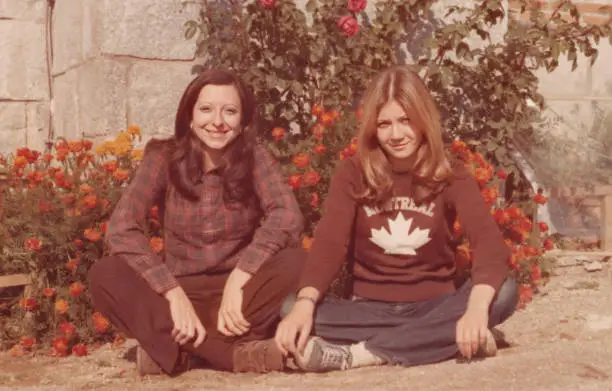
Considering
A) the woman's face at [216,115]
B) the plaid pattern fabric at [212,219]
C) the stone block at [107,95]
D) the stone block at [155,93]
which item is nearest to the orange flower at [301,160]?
the plaid pattern fabric at [212,219]

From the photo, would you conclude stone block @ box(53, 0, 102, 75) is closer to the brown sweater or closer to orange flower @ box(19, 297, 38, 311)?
orange flower @ box(19, 297, 38, 311)

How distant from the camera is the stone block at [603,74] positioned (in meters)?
6.21

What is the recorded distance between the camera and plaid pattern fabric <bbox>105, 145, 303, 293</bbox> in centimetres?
277

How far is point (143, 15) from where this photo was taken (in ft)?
13.7

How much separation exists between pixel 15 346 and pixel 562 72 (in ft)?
14.4

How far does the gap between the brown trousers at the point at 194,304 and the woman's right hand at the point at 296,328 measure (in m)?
0.20

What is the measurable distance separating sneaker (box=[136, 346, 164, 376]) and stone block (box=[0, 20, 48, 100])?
2.66 metres

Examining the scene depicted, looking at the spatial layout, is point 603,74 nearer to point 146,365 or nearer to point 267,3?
point 267,3

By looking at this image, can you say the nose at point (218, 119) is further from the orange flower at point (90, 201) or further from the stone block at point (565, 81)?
the stone block at point (565, 81)

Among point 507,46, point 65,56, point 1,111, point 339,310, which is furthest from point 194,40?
point 339,310

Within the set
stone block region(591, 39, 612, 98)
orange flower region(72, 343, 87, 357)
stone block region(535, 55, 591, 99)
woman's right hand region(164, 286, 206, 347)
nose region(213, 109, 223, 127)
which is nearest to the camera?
woman's right hand region(164, 286, 206, 347)

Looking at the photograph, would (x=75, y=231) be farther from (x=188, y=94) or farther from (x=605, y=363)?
(x=605, y=363)

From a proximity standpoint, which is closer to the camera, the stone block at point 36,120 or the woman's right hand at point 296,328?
the woman's right hand at point 296,328

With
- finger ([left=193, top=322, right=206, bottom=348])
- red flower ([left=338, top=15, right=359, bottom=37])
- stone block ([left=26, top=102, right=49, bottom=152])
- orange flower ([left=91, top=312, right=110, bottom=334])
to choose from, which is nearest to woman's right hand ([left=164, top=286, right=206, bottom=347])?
finger ([left=193, top=322, right=206, bottom=348])
